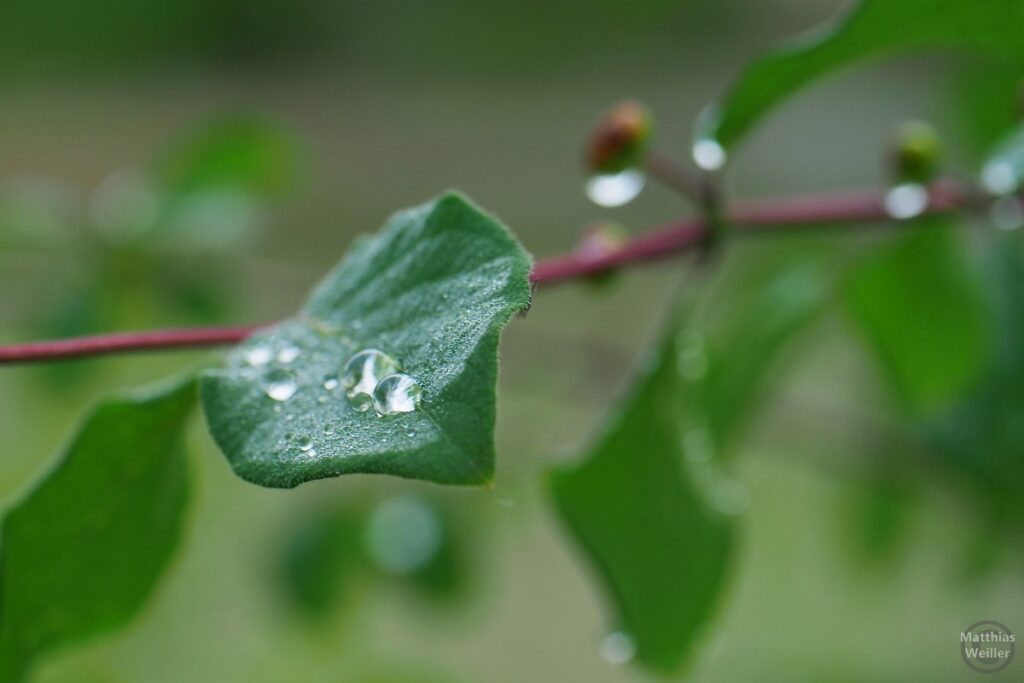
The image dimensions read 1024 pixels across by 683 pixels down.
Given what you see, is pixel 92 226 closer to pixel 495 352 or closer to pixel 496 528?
pixel 496 528

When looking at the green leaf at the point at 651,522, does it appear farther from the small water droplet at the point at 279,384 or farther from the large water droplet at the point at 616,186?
the small water droplet at the point at 279,384

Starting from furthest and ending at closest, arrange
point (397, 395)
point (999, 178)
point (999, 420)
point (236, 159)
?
point (236, 159) < point (999, 420) < point (999, 178) < point (397, 395)

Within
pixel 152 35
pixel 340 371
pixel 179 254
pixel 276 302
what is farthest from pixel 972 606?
pixel 152 35

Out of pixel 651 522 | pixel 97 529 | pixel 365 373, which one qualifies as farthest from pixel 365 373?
pixel 651 522

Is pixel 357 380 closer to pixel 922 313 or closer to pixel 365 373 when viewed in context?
pixel 365 373

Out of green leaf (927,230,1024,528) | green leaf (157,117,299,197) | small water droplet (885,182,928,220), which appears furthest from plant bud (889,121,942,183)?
green leaf (157,117,299,197)

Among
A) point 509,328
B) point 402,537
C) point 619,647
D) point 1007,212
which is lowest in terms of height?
point 402,537

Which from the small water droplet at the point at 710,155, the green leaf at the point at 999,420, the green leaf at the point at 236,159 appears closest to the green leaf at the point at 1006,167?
the small water droplet at the point at 710,155
